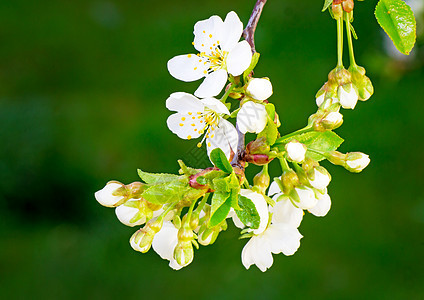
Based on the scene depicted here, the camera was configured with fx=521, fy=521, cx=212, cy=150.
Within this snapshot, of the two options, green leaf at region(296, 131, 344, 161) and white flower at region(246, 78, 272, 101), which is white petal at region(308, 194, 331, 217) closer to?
green leaf at region(296, 131, 344, 161)

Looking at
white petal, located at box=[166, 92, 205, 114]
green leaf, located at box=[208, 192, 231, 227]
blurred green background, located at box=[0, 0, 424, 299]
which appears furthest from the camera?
blurred green background, located at box=[0, 0, 424, 299]

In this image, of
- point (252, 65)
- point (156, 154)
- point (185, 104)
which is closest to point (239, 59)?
point (252, 65)

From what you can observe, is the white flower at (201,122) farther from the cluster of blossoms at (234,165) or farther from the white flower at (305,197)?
the white flower at (305,197)

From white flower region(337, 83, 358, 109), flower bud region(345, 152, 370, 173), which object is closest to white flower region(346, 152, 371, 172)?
flower bud region(345, 152, 370, 173)

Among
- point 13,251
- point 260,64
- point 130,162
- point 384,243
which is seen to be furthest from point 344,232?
point 13,251

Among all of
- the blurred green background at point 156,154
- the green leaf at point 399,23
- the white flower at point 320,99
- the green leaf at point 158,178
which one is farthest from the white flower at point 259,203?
the blurred green background at point 156,154

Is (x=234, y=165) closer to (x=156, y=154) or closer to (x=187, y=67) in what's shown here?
(x=187, y=67)
